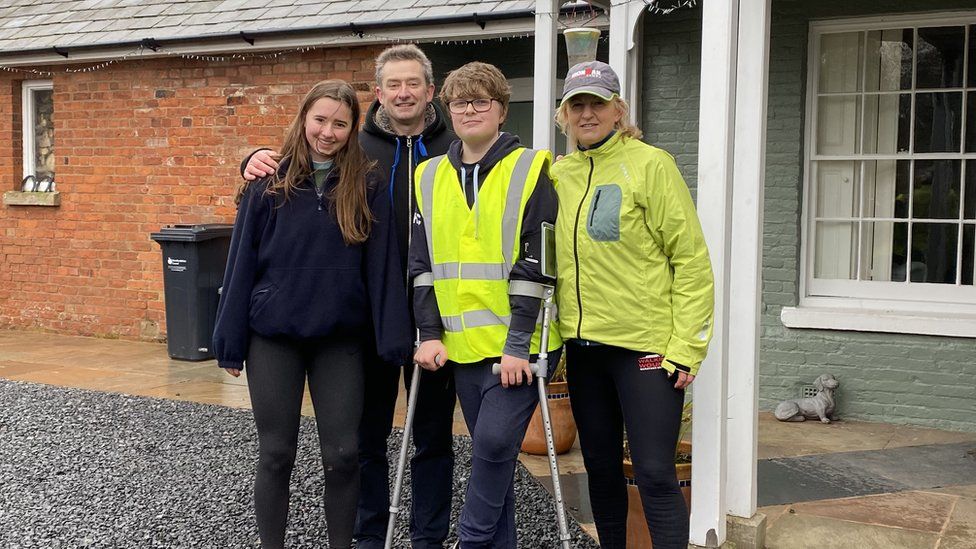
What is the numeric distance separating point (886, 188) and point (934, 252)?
20.7 inches

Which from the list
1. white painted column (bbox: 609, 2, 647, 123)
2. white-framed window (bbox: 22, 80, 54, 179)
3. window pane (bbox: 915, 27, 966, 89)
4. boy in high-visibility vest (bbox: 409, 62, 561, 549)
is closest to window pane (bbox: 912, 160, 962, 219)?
window pane (bbox: 915, 27, 966, 89)

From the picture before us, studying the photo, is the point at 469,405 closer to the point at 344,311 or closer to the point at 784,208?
the point at 344,311

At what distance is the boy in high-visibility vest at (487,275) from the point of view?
11.3 ft

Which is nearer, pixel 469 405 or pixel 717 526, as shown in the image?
pixel 469 405

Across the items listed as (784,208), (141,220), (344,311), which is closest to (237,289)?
(344,311)

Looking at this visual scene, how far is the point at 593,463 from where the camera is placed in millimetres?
3680

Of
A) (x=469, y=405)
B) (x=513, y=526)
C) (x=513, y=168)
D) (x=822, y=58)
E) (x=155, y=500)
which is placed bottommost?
(x=155, y=500)

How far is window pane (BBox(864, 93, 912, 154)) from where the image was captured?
704cm

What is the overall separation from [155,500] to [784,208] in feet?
14.7

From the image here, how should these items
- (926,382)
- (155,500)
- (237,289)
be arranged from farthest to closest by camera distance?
1. (926,382)
2. (155,500)
3. (237,289)

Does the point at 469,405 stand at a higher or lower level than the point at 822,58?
lower

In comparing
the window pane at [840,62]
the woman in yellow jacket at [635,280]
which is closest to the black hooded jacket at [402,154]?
the woman in yellow jacket at [635,280]

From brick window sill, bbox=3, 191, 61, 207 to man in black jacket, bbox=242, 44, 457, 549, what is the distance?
7568 millimetres

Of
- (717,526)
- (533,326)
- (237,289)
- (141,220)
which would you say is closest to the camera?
(533,326)
